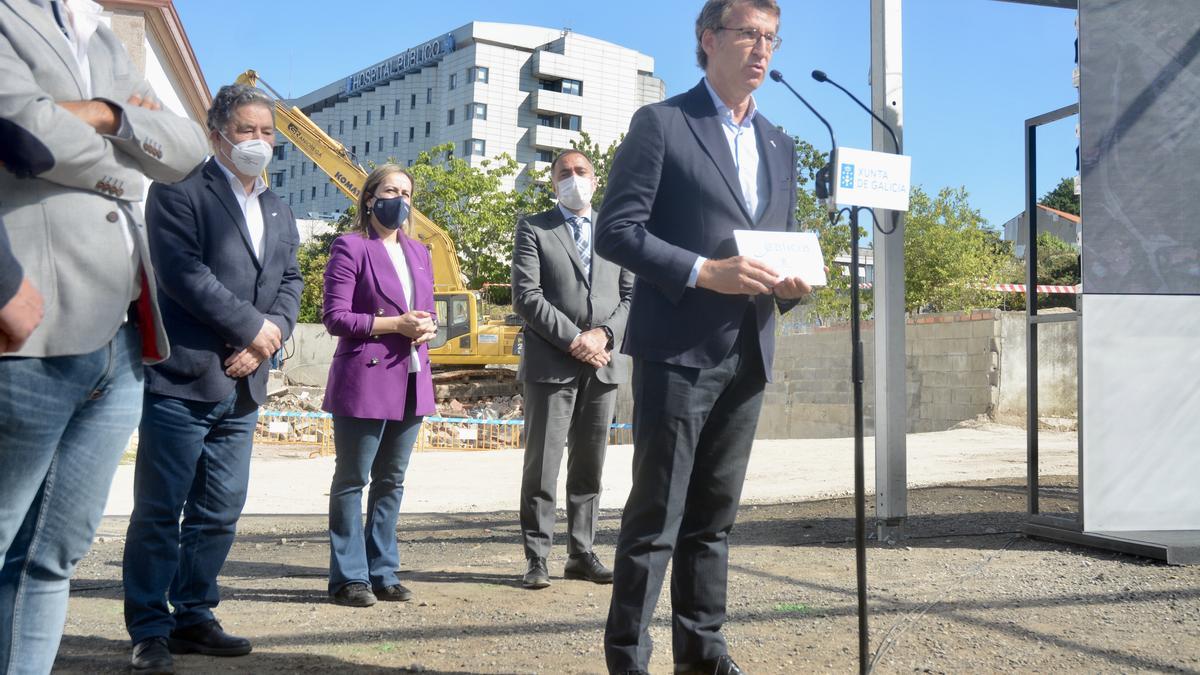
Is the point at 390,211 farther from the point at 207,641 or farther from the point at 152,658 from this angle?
the point at 152,658

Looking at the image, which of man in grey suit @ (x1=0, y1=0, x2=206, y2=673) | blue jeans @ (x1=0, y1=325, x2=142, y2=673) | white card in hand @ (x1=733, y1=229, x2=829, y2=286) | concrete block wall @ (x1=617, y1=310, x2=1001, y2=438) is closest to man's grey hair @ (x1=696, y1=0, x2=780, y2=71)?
white card in hand @ (x1=733, y1=229, x2=829, y2=286)

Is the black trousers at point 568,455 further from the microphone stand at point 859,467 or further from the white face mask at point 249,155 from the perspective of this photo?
the microphone stand at point 859,467

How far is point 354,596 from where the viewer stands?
14.6 ft

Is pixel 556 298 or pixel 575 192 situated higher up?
pixel 575 192

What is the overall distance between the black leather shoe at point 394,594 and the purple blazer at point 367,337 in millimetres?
743

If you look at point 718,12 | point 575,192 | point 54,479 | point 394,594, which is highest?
point 718,12

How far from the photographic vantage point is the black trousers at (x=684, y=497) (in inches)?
121

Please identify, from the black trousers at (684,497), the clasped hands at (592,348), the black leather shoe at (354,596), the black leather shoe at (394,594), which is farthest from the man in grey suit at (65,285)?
the clasped hands at (592,348)

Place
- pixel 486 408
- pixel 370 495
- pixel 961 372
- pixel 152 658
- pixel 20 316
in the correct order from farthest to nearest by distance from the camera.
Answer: pixel 486 408 < pixel 961 372 < pixel 370 495 < pixel 152 658 < pixel 20 316

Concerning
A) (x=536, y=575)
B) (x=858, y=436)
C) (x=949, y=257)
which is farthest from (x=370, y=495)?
(x=949, y=257)

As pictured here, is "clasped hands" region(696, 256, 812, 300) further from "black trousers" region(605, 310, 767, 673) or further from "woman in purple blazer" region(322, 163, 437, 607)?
"woman in purple blazer" region(322, 163, 437, 607)

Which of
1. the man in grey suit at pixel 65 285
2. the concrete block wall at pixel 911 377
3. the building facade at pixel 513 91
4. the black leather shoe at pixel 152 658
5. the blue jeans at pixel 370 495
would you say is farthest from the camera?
the building facade at pixel 513 91

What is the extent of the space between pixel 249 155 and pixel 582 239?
1891mm

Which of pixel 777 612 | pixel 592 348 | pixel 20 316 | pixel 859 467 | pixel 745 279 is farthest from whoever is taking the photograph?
pixel 592 348
